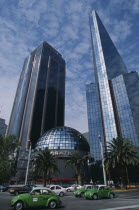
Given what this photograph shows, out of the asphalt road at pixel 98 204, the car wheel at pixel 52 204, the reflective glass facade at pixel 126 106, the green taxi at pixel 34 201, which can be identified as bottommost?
the asphalt road at pixel 98 204

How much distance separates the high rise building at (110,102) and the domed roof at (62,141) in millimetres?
7079

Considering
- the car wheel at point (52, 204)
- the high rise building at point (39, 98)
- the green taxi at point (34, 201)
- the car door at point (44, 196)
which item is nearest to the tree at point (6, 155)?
the car door at point (44, 196)

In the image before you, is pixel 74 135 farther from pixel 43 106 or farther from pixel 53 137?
pixel 43 106

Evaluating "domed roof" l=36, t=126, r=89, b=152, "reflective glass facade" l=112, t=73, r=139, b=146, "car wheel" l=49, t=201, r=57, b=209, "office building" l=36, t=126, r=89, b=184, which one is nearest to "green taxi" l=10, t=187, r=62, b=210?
"car wheel" l=49, t=201, r=57, b=209

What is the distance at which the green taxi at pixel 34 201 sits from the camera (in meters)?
10.5

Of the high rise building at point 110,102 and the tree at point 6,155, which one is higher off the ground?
the high rise building at point 110,102

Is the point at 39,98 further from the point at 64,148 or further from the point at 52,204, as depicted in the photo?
the point at 52,204

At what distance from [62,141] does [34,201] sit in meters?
63.1

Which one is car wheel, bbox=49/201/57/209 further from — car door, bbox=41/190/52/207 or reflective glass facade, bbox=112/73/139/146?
reflective glass facade, bbox=112/73/139/146

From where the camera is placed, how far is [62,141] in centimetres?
7300

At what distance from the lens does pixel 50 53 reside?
505ft

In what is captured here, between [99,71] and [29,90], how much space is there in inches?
2506

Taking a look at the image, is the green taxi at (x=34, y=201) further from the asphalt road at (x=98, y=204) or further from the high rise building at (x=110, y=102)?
the high rise building at (x=110, y=102)

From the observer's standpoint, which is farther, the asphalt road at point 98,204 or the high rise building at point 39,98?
the high rise building at point 39,98
